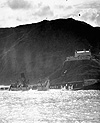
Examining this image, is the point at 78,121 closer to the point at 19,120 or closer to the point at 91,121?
the point at 91,121

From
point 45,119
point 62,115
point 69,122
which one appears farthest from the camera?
point 62,115

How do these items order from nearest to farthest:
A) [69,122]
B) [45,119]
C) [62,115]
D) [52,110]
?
[69,122] → [45,119] → [62,115] → [52,110]

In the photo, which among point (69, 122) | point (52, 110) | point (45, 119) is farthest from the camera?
point (52, 110)

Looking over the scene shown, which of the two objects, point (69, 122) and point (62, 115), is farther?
point (62, 115)

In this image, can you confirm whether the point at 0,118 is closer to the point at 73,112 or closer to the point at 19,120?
the point at 19,120

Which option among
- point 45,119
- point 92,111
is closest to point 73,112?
point 92,111

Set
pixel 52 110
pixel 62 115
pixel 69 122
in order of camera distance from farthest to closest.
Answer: pixel 52 110
pixel 62 115
pixel 69 122

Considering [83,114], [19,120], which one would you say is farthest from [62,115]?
[19,120]

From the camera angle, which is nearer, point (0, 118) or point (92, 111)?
point (0, 118)
